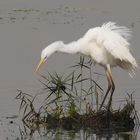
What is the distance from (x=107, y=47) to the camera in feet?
43.6

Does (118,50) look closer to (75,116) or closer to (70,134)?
(75,116)

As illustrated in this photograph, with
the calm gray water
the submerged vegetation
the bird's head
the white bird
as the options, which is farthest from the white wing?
the calm gray water

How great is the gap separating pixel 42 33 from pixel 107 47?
726cm

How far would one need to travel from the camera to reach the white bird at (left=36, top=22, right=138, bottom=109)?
1328cm

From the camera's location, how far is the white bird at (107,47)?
13.3 meters

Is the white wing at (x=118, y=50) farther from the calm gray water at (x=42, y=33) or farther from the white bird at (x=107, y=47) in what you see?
the calm gray water at (x=42, y=33)

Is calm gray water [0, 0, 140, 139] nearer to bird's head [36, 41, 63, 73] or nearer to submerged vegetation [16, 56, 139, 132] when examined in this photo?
submerged vegetation [16, 56, 139, 132]

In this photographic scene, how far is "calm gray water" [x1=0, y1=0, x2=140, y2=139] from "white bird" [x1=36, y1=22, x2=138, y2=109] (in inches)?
36.9

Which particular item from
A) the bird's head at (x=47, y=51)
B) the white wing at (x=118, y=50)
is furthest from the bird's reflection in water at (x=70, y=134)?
the white wing at (x=118, y=50)

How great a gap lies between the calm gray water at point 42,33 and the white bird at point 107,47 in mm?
937

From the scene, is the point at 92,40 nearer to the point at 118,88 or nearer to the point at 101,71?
the point at 118,88

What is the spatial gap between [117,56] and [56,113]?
1.49m

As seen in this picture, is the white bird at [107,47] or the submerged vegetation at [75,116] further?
the white bird at [107,47]

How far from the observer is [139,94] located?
14.7 meters
